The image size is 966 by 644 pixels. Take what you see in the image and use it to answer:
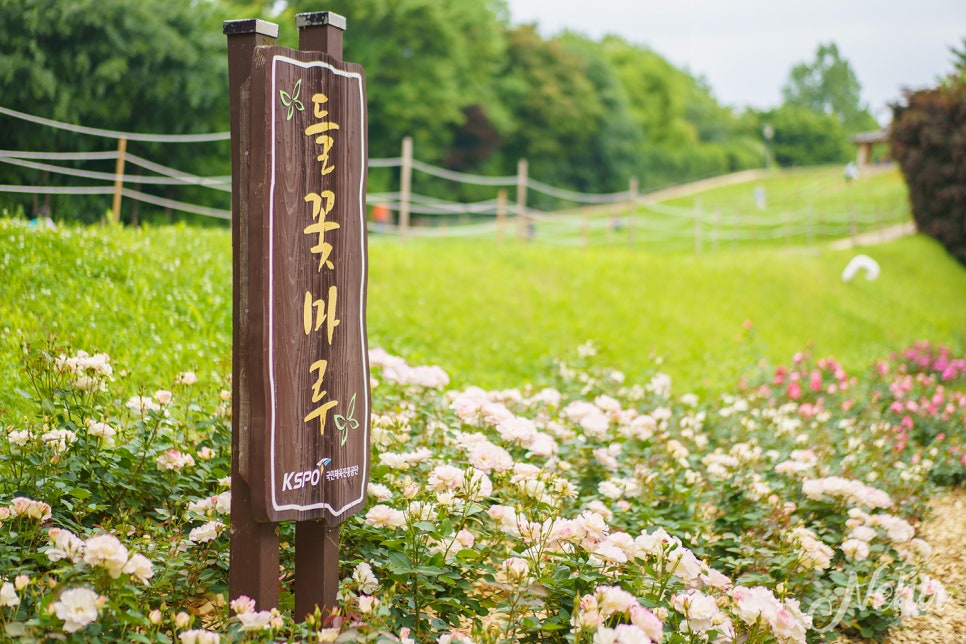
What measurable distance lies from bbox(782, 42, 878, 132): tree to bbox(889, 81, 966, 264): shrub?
55.0 m

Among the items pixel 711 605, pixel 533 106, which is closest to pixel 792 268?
pixel 711 605

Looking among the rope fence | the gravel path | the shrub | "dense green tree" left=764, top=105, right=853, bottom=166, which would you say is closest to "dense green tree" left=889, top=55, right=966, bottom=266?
the shrub

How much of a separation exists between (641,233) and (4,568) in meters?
25.3

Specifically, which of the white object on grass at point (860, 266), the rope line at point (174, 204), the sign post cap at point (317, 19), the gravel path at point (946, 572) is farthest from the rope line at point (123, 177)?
the white object on grass at point (860, 266)

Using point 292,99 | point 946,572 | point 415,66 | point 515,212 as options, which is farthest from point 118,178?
point 415,66

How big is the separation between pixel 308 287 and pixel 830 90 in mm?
78380

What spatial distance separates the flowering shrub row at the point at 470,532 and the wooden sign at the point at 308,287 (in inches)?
11.8

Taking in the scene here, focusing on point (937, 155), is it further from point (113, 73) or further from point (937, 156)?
point (113, 73)

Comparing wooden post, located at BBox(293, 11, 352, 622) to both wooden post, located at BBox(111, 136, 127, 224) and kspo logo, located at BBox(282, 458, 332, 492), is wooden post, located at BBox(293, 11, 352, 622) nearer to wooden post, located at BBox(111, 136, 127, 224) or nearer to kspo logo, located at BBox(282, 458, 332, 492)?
kspo logo, located at BBox(282, 458, 332, 492)

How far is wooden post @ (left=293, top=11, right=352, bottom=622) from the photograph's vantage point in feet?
8.18

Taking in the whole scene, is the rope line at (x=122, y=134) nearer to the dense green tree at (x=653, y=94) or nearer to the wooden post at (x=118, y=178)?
the wooden post at (x=118, y=178)

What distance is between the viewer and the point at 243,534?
2391mm

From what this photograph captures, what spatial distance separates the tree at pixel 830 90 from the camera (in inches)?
2783

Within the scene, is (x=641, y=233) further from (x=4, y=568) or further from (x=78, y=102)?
(x=4, y=568)
